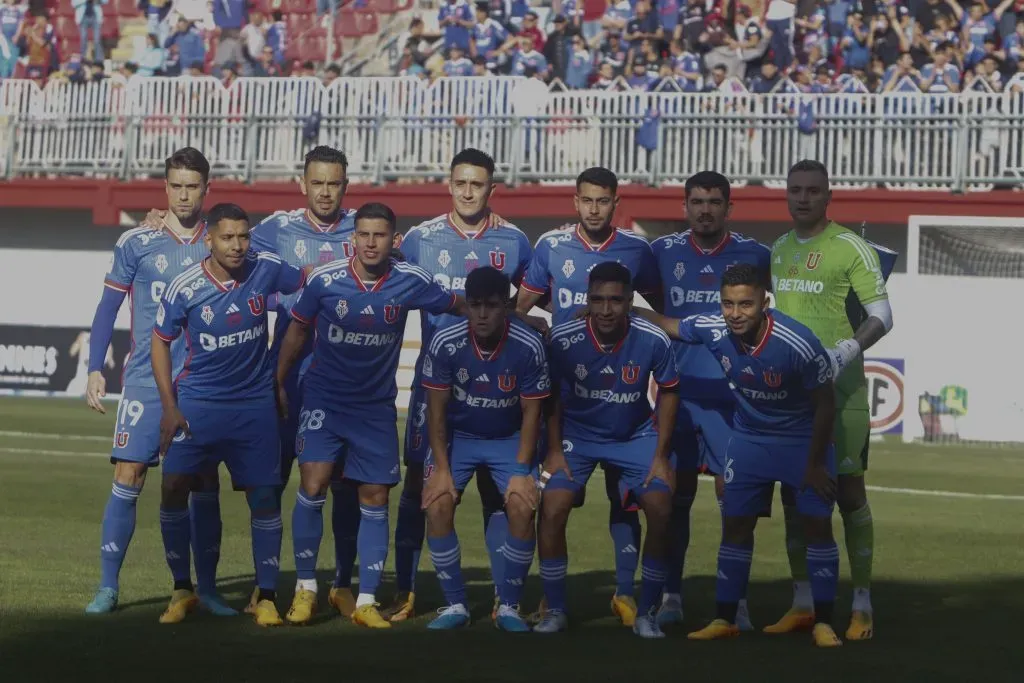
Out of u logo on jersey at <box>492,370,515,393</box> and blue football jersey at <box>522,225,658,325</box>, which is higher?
blue football jersey at <box>522,225,658,325</box>

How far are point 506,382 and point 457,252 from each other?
120 cm

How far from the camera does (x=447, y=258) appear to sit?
380 inches

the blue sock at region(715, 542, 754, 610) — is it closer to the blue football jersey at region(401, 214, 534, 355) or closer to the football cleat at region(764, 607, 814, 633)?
the football cleat at region(764, 607, 814, 633)

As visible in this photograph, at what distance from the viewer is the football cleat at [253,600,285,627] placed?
338 inches

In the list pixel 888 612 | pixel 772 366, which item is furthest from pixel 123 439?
pixel 888 612

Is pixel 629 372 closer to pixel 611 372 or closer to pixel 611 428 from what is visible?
pixel 611 372

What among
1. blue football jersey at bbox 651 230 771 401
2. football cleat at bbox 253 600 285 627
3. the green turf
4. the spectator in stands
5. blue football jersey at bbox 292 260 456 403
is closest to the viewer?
the green turf

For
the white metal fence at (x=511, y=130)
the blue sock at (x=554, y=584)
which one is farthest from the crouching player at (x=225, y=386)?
the white metal fence at (x=511, y=130)

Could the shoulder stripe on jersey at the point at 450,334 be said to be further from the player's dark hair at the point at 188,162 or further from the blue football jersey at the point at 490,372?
the player's dark hair at the point at 188,162

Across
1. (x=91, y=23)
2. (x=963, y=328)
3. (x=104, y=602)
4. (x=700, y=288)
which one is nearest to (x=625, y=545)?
(x=700, y=288)

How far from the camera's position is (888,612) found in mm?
9469

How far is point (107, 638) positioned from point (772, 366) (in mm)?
3549

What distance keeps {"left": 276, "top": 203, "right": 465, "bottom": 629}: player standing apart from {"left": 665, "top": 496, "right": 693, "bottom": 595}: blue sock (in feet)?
5.20

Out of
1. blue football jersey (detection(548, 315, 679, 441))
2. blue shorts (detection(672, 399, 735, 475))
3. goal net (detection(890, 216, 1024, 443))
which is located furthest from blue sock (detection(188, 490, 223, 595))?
goal net (detection(890, 216, 1024, 443))
